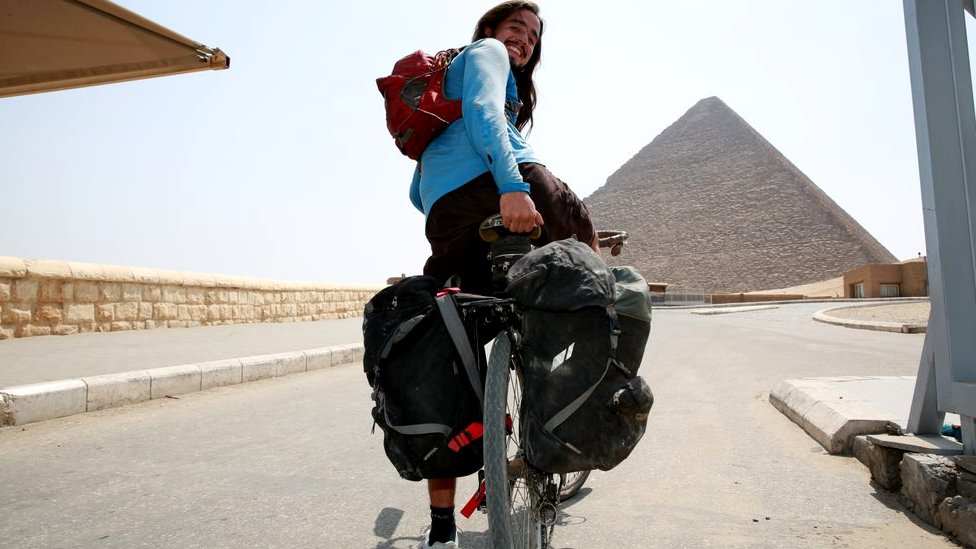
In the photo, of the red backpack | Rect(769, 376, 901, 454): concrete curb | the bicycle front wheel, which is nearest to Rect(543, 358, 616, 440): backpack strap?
the bicycle front wheel

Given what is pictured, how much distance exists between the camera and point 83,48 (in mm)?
4168

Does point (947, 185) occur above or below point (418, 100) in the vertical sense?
below

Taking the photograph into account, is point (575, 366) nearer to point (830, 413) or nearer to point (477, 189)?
point (477, 189)

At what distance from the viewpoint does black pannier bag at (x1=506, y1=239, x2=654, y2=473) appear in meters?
1.57

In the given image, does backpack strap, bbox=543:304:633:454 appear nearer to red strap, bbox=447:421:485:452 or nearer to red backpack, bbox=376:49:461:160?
red strap, bbox=447:421:485:452

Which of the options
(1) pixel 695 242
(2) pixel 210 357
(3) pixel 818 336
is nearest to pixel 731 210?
(1) pixel 695 242

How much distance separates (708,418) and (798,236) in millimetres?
130785

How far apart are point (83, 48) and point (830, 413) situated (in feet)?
16.3

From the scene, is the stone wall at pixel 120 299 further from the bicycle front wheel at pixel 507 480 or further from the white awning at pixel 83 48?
the bicycle front wheel at pixel 507 480

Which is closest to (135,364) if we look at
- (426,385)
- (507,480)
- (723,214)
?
(426,385)

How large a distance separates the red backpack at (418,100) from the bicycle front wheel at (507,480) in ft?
2.36

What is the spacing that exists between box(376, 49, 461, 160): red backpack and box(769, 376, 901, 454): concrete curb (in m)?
2.43

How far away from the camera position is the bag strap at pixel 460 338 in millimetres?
1746

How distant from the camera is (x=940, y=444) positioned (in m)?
2.56
